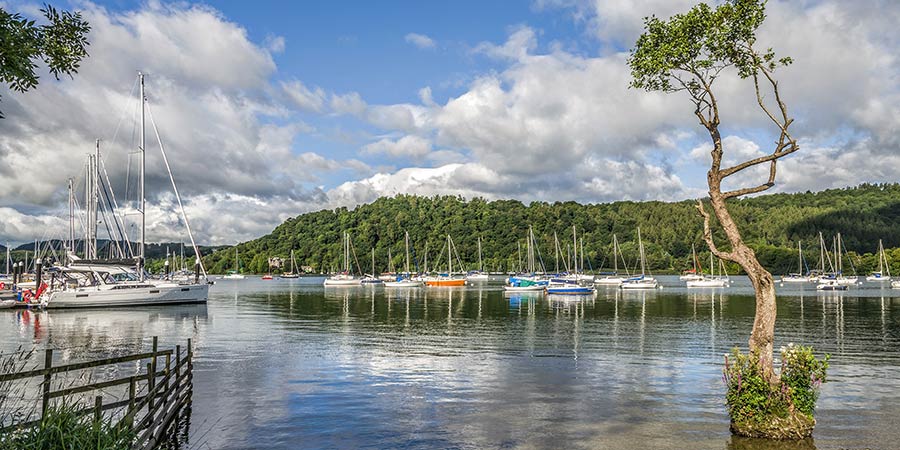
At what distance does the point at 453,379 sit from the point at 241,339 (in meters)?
20.0

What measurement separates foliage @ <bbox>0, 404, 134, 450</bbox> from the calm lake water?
5735 mm

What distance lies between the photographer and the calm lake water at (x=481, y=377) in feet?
58.2

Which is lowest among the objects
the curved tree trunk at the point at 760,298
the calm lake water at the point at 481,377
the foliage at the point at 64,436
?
the calm lake water at the point at 481,377

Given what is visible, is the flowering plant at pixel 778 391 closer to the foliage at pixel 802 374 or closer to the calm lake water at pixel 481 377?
the foliage at pixel 802 374

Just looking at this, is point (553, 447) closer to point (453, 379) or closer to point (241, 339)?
point (453, 379)

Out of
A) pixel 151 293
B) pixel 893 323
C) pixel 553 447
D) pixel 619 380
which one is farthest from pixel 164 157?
pixel 893 323

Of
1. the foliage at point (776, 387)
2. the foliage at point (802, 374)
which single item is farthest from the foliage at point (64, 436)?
the foliage at point (802, 374)

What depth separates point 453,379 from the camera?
85.8 ft

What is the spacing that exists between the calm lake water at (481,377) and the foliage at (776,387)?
91 cm

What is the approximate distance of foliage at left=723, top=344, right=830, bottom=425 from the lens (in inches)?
618

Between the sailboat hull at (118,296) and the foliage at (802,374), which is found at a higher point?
the foliage at (802,374)

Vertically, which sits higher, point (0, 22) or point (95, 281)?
point (0, 22)

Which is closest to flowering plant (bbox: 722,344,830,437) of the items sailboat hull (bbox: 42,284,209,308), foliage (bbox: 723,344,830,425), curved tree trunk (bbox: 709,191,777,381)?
foliage (bbox: 723,344,830,425)

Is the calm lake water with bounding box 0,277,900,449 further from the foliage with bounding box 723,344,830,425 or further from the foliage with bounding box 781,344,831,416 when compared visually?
the foliage with bounding box 781,344,831,416
